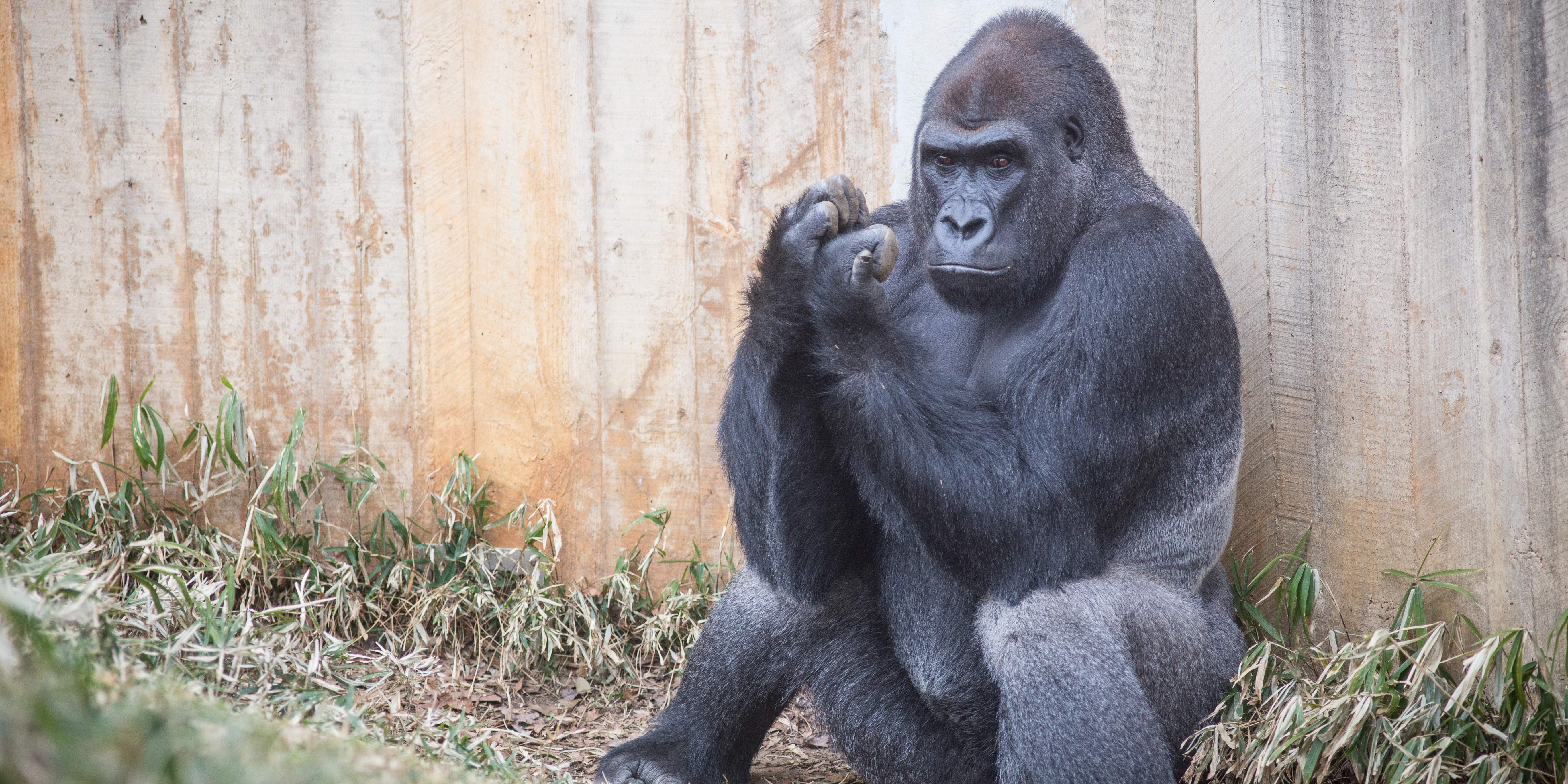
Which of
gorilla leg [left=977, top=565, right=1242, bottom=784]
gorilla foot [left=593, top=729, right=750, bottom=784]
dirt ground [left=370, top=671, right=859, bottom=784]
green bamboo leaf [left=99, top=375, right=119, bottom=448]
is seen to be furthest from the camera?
green bamboo leaf [left=99, top=375, right=119, bottom=448]

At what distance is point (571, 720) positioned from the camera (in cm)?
331

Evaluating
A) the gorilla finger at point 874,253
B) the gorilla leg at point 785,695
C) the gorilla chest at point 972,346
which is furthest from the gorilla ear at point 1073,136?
the gorilla leg at point 785,695

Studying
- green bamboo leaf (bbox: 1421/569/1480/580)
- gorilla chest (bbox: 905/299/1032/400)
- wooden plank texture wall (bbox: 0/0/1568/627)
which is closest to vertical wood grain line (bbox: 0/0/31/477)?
wooden plank texture wall (bbox: 0/0/1568/627)

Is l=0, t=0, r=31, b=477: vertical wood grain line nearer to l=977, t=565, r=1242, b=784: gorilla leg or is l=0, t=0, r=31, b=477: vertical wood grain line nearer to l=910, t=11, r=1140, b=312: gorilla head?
l=910, t=11, r=1140, b=312: gorilla head

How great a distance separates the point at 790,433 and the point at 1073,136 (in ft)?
3.12

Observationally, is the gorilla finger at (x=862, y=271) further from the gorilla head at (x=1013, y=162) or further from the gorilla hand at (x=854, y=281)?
the gorilla head at (x=1013, y=162)

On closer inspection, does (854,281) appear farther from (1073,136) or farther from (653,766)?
(653,766)

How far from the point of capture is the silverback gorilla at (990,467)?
7.88ft

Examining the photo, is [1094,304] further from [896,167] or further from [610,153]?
[610,153]

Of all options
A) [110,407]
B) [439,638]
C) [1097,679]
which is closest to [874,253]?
[1097,679]

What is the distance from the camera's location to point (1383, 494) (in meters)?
2.89

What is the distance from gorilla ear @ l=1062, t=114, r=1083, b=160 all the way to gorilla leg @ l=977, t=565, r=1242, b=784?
944 millimetres

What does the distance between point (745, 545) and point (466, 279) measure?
1.44 metres

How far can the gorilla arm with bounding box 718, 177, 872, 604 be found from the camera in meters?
2.51
